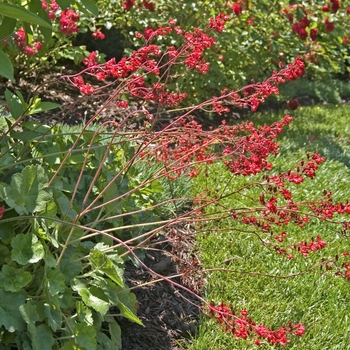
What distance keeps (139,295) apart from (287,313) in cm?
70

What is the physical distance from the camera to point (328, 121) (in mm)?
7227

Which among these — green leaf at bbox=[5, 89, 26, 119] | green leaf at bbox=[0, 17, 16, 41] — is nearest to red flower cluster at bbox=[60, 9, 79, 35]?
green leaf at bbox=[5, 89, 26, 119]

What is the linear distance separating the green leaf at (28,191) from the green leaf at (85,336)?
423mm

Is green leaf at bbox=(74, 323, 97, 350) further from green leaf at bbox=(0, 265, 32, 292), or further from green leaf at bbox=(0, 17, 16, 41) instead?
green leaf at bbox=(0, 17, 16, 41)

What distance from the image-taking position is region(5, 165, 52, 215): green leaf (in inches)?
84.9

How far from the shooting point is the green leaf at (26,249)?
2.06 m

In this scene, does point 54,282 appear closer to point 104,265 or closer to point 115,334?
point 104,265

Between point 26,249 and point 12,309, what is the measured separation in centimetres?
20

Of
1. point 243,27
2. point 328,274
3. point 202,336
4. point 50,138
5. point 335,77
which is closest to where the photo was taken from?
point 202,336

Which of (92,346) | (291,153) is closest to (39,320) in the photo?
(92,346)

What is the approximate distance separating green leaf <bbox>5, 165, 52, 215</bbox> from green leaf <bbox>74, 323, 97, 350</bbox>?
423mm

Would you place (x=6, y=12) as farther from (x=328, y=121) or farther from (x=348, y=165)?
(x=328, y=121)

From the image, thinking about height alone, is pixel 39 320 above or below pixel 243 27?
above

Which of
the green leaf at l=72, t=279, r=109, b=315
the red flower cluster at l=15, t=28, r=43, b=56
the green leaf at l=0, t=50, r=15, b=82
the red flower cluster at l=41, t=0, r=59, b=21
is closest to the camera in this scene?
the green leaf at l=0, t=50, r=15, b=82
